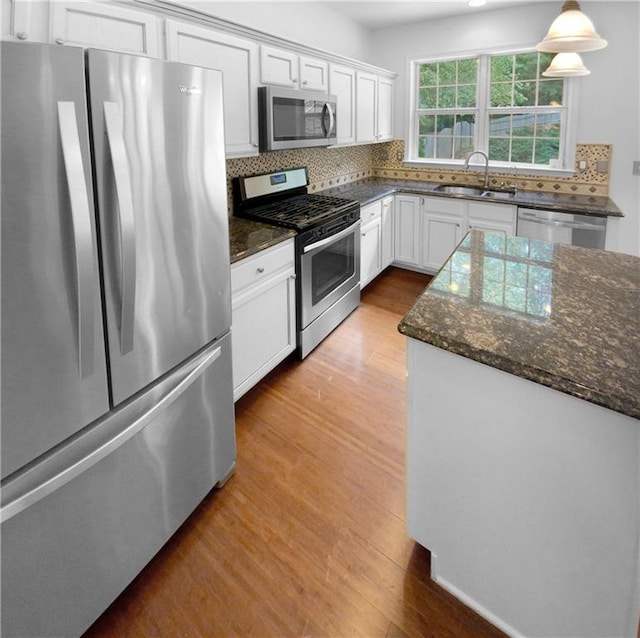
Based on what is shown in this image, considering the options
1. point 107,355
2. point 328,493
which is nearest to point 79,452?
point 107,355

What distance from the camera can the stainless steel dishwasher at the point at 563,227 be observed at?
338cm

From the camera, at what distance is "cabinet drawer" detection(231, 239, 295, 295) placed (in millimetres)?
2236

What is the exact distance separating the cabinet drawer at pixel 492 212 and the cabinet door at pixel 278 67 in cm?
188

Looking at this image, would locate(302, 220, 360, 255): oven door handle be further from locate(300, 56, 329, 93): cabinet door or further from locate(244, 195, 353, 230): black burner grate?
locate(300, 56, 329, 93): cabinet door

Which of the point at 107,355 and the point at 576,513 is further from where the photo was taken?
the point at 107,355

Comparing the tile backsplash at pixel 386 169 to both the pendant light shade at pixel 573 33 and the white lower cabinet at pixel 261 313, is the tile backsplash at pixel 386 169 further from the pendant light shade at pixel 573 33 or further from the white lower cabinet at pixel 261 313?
the pendant light shade at pixel 573 33

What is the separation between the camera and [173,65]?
1360 mm

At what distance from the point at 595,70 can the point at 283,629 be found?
4.37 meters

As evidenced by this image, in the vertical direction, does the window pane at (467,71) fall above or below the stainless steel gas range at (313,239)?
above

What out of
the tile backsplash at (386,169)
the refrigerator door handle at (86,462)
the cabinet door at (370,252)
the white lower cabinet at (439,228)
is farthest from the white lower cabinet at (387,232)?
the refrigerator door handle at (86,462)

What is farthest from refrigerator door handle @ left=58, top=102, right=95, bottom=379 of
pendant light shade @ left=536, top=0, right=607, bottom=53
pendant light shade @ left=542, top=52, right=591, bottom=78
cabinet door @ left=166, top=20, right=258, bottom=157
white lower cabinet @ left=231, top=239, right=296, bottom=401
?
pendant light shade @ left=542, top=52, right=591, bottom=78

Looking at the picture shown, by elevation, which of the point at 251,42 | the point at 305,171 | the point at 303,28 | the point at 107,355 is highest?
the point at 303,28

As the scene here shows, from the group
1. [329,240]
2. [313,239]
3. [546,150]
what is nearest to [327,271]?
[329,240]

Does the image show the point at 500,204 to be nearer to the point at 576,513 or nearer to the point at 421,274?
the point at 421,274
